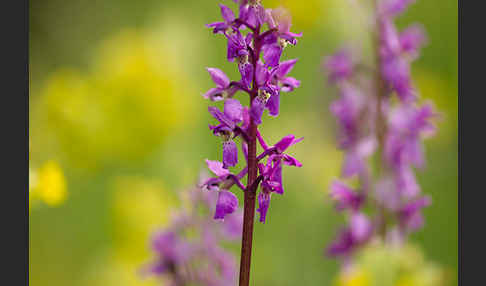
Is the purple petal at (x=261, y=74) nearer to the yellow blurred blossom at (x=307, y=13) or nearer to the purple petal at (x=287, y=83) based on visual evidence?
the purple petal at (x=287, y=83)

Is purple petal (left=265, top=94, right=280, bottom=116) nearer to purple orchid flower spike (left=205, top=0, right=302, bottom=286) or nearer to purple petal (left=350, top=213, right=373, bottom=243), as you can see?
purple orchid flower spike (left=205, top=0, right=302, bottom=286)

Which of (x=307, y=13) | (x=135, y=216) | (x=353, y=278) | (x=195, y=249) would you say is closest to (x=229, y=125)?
(x=195, y=249)

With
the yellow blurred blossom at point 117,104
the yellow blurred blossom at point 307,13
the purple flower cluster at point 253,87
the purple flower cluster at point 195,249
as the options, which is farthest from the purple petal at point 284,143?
the yellow blurred blossom at point 307,13

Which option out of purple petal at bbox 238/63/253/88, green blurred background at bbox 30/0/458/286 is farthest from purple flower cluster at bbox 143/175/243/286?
purple petal at bbox 238/63/253/88

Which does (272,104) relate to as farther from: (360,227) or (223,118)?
(360,227)

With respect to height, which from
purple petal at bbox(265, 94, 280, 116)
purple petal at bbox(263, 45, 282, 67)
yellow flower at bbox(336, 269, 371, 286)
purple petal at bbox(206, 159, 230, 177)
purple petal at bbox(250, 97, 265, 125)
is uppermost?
purple petal at bbox(263, 45, 282, 67)

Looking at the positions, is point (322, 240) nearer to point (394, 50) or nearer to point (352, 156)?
point (352, 156)
